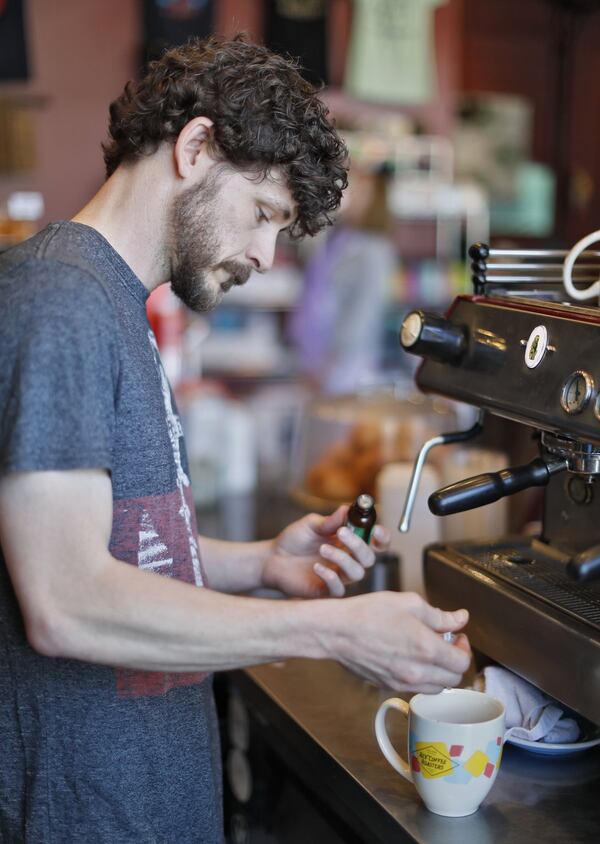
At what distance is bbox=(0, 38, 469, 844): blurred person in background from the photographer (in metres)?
0.83

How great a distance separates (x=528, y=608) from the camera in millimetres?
1021

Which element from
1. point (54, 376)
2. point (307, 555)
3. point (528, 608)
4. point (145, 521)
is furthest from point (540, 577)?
point (54, 376)

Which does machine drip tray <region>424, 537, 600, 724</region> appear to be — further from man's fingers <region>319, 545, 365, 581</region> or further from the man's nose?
the man's nose

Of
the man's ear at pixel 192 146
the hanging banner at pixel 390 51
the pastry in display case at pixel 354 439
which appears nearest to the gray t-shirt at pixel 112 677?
the man's ear at pixel 192 146

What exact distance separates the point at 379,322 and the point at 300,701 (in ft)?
11.2

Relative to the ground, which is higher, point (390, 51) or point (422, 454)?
point (390, 51)

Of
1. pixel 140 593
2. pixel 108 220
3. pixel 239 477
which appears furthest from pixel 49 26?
pixel 140 593

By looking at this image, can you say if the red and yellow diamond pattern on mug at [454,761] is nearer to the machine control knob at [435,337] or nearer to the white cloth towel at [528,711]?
the white cloth towel at [528,711]

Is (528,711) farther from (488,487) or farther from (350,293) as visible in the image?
(350,293)

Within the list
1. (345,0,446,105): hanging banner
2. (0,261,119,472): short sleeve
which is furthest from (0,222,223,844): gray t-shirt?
(345,0,446,105): hanging banner

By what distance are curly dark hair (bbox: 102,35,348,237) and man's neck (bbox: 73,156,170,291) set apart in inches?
1.5

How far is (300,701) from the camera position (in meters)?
1.18

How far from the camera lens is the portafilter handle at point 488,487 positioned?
38.7 inches

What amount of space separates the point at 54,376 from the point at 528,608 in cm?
53
